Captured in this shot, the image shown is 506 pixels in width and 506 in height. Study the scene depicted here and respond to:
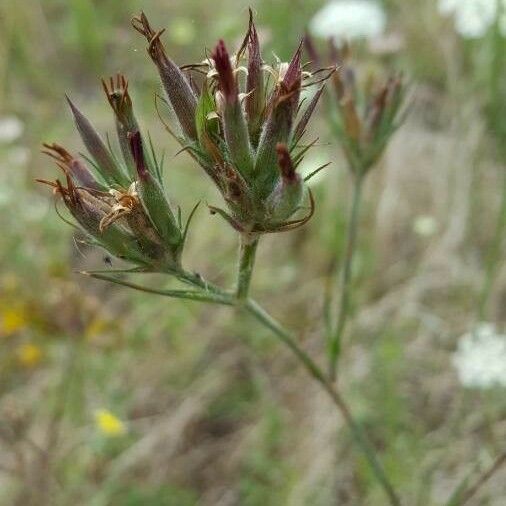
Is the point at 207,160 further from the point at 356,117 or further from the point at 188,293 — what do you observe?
the point at 356,117

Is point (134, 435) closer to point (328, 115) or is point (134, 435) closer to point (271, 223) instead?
point (328, 115)

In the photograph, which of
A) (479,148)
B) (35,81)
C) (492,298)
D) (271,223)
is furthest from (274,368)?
(35,81)

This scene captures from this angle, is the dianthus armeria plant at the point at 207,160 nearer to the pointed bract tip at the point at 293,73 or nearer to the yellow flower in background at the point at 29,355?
the pointed bract tip at the point at 293,73

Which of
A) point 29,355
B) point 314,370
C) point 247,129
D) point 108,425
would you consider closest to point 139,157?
point 247,129

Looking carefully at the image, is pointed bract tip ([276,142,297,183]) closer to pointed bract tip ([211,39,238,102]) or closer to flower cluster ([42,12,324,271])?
flower cluster ([42,12,324,271])

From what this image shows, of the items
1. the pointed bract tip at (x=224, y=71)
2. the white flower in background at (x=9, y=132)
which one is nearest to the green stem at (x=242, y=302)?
the pointed bract tip at (x=224, y=71)

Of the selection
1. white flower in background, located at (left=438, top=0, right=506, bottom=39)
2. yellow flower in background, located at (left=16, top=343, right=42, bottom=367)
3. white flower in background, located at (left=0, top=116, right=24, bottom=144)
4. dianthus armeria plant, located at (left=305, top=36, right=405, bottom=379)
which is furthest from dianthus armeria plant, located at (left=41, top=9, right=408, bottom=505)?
white flower in background, located at (left=0, top=116, right=24, bottom=144)
